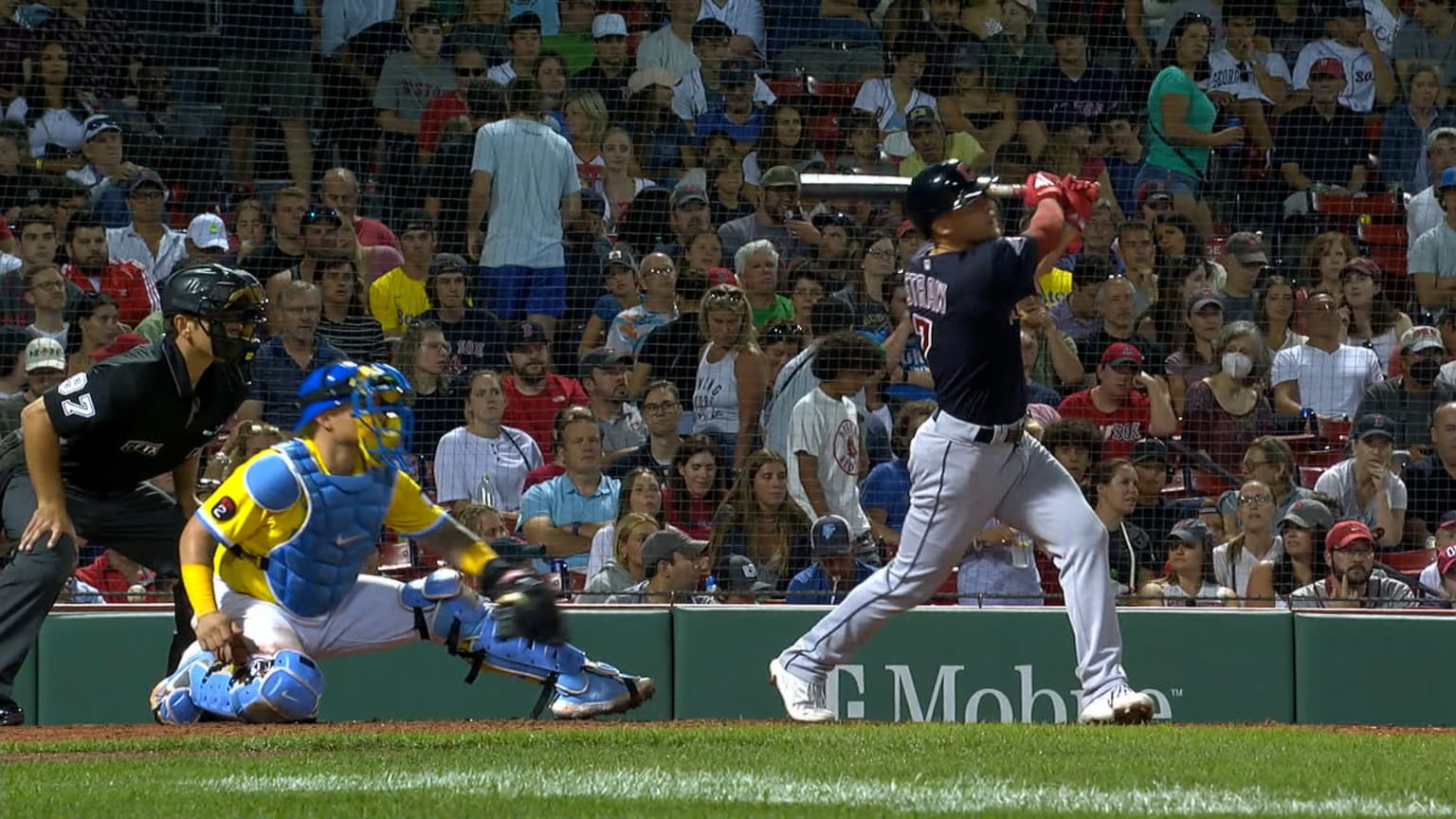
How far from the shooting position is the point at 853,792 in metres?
5.07

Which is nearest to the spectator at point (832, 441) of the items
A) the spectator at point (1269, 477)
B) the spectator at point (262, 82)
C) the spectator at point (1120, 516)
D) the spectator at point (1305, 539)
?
the spectator at point (1120, 516)

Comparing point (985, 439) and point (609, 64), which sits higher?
point (609, 64)

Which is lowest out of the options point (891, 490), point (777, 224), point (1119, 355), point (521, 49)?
point (891, 490)

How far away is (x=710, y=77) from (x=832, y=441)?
4073 mm

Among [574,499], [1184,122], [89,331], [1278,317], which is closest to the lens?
[574,499]

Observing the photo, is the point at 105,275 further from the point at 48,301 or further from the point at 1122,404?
the point at 1122,404

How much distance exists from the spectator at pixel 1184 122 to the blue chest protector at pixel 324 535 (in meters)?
7.79

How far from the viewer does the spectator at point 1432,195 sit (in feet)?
41.6

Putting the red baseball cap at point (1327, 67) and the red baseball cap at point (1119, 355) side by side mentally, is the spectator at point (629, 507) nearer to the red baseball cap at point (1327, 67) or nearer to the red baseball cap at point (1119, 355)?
the red baseball cap at point (1119, 355)

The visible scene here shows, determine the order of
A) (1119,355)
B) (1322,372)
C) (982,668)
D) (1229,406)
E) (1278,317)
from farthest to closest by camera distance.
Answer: (1278,317) < (1322,372) < (1229,406) < (1119,355) < (982,668)

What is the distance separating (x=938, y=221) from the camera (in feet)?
21.6

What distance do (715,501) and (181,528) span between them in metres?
3.30

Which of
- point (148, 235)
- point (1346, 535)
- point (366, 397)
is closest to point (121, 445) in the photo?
point (366, 397)

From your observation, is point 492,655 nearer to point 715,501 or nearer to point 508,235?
point 715,501
